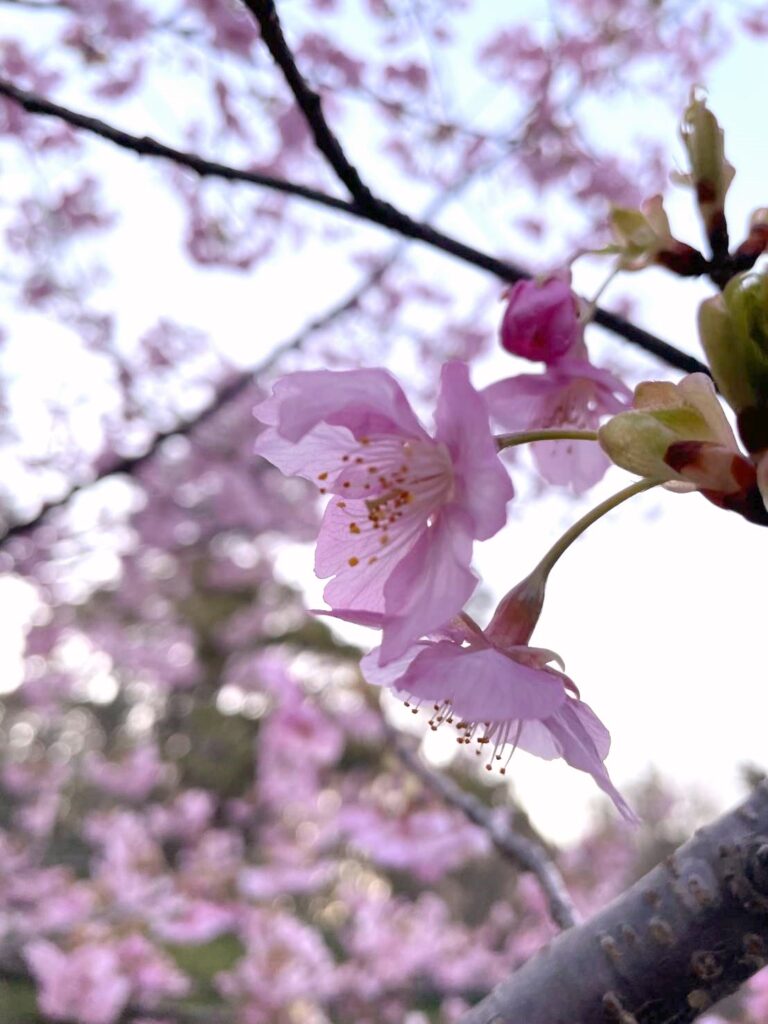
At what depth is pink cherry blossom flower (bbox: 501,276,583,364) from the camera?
82 centimetres

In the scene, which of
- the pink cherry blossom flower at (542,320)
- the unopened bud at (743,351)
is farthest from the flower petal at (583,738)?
the pink cherry blossom flower at (542,320)

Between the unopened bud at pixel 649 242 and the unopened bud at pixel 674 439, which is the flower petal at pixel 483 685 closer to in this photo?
the unopened bud at pixel 674 439

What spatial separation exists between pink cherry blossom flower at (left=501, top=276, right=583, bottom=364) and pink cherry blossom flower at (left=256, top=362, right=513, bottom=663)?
0.68ft

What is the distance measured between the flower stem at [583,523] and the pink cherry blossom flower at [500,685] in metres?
0.05

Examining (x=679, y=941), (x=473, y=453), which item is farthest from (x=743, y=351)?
(x=679, y=941)

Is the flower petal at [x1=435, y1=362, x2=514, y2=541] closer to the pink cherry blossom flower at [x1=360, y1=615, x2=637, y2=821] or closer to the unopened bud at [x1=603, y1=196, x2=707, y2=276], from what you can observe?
the pink cherry blossom flower at [x1=360, y1=615, x2=637, y2=821]

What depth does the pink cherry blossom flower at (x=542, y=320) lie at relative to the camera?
0.82 m

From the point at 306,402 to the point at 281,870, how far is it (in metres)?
5.43

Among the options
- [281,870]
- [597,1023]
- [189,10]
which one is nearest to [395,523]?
[597,1023]

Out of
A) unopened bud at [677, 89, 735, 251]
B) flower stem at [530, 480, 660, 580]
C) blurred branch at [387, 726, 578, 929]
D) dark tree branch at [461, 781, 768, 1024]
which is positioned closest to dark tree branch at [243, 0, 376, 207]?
unopened bud at [677, 89, 735, 251]

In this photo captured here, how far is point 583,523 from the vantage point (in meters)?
0.61

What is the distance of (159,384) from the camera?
5.95 m

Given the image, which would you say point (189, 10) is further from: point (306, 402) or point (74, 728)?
point (74, 728)

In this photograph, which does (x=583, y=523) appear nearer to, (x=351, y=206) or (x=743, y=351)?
(x=743, y=351)
